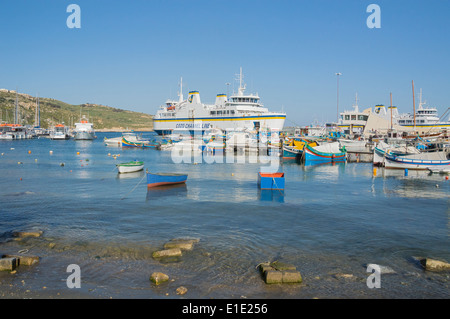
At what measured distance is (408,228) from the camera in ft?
50.5

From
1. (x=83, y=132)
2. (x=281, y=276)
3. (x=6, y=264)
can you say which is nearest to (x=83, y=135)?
(x=83, y=132)

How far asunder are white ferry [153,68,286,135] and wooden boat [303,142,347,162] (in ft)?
107

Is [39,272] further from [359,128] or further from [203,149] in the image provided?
[359,128]

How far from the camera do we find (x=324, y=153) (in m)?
45.2

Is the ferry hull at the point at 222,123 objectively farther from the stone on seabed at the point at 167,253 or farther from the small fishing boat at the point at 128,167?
the stone on seabed at the point at 167,253

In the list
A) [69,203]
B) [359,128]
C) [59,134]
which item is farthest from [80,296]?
[59,134]

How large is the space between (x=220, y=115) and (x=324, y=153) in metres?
50.0

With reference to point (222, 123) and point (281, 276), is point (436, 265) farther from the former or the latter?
point (222, 123)

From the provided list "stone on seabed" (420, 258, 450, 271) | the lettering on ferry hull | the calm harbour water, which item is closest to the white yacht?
the lettering on ferry hull

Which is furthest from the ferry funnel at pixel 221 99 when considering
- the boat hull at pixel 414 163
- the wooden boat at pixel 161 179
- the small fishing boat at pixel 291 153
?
the wooden boat at pixel 161 179

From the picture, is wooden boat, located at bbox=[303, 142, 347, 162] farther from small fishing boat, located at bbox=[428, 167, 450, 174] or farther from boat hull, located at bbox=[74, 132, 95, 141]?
boat hull, located at bbox=[74, 132, 95, 141]

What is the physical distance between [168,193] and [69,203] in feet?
19.8

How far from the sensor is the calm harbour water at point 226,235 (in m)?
9.45

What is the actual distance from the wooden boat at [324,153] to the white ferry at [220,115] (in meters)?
32.7
